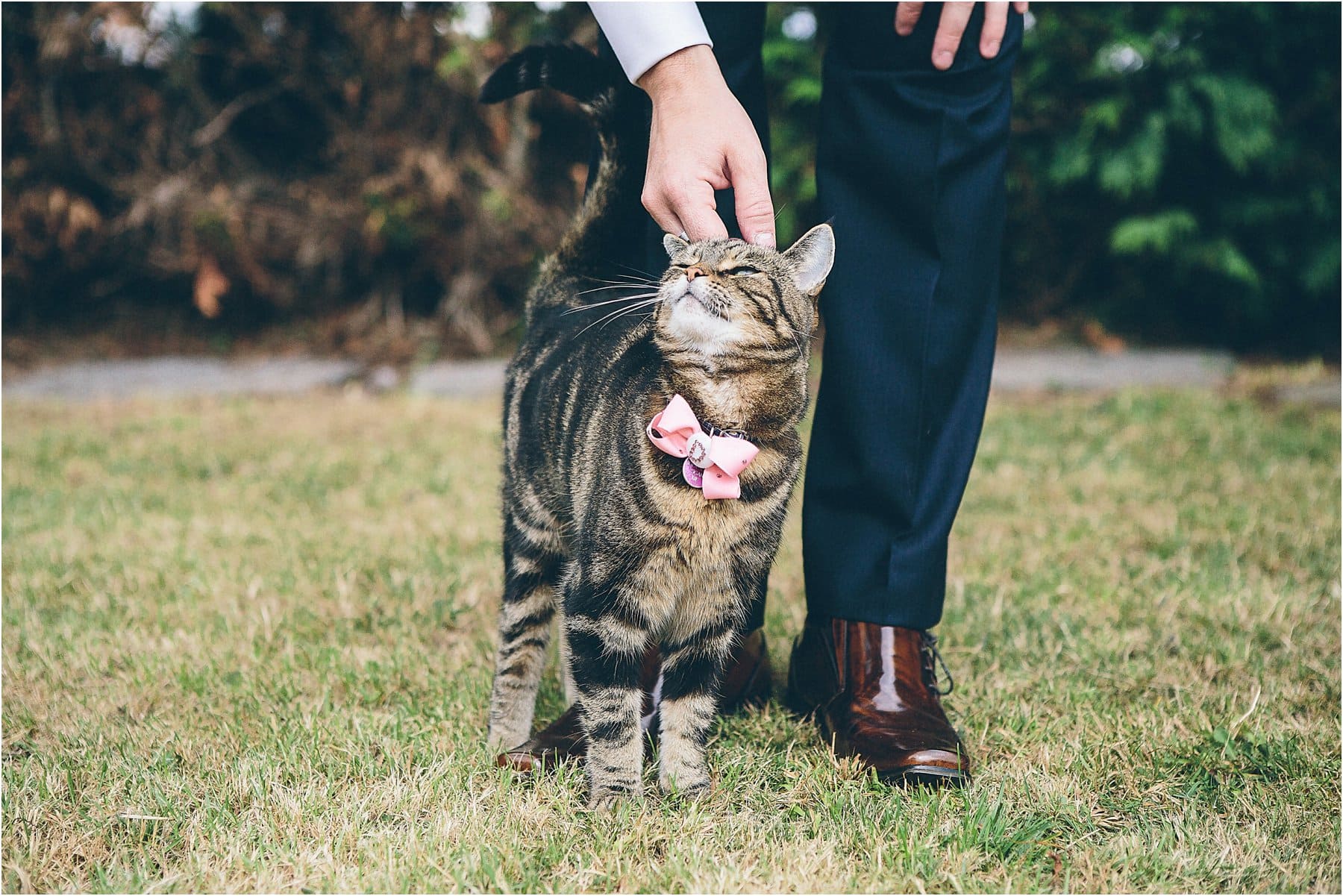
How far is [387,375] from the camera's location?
5.29 meters

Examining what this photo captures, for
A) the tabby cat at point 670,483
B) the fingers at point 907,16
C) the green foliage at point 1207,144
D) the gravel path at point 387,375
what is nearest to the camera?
the tabby cat at point 670,483

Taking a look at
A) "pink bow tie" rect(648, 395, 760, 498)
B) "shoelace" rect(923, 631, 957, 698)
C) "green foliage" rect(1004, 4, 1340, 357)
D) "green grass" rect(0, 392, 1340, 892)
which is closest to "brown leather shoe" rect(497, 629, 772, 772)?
"green grass" rect(0, 392, 1340, 892)

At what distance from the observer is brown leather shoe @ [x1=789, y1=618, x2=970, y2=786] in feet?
5.22

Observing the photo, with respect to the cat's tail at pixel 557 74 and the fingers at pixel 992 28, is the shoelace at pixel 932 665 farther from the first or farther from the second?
the cat's tail at pixel 557 74

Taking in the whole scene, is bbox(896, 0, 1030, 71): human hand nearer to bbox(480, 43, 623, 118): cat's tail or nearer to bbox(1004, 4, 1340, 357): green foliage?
bbox(480, 43, 623, 118): cat's tail

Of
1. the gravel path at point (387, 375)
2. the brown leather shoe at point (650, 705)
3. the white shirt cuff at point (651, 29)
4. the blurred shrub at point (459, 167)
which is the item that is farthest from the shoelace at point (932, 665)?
the blurred shrub at point (459, 167)

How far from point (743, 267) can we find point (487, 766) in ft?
2.88

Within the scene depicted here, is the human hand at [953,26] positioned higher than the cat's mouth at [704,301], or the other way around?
the human hand at [953,26]

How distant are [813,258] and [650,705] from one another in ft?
2.74

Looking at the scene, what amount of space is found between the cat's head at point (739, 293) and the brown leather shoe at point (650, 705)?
0.59 meters

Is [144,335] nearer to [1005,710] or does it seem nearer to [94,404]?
[94,404]

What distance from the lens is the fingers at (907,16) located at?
5.20ft

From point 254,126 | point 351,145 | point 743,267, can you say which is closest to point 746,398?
point 743,267

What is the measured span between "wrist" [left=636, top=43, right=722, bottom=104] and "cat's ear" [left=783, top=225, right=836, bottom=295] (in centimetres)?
26
